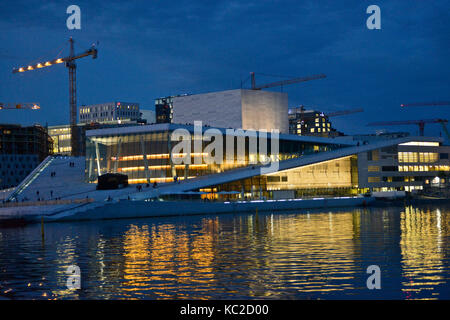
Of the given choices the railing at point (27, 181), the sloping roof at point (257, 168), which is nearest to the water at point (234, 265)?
the sloping roof at point (257, 168)

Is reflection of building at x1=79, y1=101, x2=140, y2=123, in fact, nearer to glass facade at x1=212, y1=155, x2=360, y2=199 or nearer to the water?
glass facade at x1=212, y1=155, x2=360, y2=199

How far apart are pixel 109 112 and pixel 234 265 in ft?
539

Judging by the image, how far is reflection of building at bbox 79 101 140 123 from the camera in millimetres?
179875

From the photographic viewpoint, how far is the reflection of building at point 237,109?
96375mm

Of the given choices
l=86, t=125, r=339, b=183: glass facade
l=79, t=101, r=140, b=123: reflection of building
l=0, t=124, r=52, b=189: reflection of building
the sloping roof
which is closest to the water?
the sloping roof

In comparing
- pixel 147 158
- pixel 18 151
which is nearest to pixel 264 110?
pixel 147 158

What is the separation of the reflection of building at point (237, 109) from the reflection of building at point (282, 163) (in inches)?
547

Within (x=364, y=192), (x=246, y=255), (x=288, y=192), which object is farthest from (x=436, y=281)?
(x=364, y=192)

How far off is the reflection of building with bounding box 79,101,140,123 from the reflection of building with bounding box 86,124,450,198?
100 m

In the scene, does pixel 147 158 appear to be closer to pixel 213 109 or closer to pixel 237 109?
pixel 237 109

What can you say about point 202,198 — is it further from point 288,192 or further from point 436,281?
point 436,281

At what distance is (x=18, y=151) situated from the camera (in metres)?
131

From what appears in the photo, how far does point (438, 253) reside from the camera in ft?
74.8
